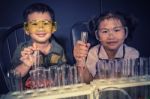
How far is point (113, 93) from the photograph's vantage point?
3.63ft

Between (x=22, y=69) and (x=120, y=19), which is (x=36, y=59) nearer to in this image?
(x=22, y=69)

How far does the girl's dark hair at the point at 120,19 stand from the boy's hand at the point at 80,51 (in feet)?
0.32

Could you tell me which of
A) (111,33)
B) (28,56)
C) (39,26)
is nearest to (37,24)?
(39,26)

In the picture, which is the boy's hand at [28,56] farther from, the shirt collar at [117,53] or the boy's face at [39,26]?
the shirt collar at [117,53]

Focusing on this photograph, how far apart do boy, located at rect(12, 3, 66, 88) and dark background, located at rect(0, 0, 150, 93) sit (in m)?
0.03

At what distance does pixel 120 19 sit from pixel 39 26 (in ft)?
1.44

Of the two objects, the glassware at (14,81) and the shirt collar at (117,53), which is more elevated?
the shirt collar at (117,53)

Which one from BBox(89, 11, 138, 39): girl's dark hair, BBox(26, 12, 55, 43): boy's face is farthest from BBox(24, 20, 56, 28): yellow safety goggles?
BBox(89, 11, 138, 39): girl's dark hair

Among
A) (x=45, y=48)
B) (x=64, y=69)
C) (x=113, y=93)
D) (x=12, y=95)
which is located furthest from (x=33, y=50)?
(x=113, y=93)

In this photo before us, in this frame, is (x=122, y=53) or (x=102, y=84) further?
(x=122, y=53)

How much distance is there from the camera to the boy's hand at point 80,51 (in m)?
1.40

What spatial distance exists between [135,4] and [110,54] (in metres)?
0.31

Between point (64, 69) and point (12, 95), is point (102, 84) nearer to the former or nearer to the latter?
point (64, 69)

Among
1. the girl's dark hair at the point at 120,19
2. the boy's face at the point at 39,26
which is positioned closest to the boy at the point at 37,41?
the boy's face at the point at 39,26
